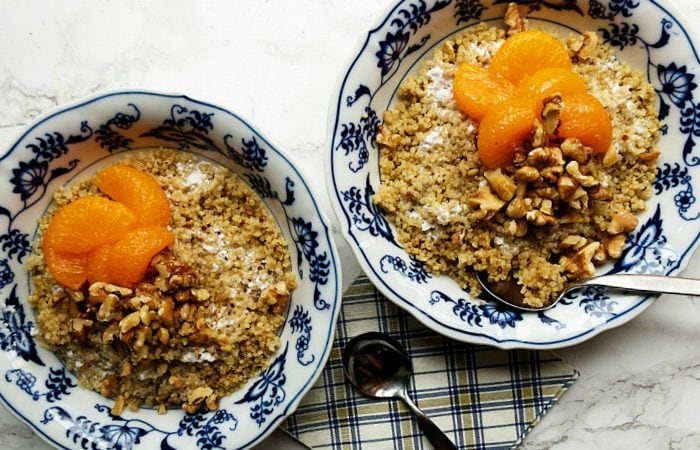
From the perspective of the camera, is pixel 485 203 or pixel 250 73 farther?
pixel 250 73

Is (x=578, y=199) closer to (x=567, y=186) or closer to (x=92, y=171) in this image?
(x=567, y=186)

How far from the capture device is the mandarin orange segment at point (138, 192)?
148 cm

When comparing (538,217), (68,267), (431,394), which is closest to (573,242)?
(538,217)

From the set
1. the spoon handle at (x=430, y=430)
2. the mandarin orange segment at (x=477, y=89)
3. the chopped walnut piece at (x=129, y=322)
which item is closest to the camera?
the chopped walnut piece at (x=129, y=322)

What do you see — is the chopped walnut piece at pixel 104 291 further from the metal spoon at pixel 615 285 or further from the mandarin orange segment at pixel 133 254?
the metal spoon at pixel 615 285

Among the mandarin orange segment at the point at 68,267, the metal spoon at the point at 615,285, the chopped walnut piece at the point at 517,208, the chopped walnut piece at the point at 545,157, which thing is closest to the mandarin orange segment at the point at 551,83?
the chopped walnut piece at the point at 545,157

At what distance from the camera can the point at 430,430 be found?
1.68 meters

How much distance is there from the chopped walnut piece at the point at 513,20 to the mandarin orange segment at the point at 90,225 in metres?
0.99

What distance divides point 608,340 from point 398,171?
2.39ft

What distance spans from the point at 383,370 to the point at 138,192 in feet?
2.42

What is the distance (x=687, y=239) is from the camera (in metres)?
1.57

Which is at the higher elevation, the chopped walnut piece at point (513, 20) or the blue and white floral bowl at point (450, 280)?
the chopped walnut piece at point (513, 20)

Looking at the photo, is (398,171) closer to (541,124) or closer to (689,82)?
(541,124)

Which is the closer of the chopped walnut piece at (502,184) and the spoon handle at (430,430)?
the chopped walnut piece at (502,184)
